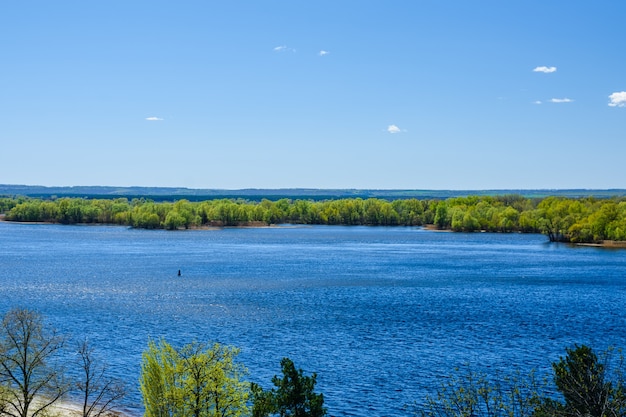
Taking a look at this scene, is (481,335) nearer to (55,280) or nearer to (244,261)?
(55,280)

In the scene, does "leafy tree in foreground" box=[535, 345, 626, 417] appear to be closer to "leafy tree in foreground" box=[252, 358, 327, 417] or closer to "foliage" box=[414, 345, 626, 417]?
"foliage" box=[414, 345, 626, 417]

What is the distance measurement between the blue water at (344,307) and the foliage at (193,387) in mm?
8169

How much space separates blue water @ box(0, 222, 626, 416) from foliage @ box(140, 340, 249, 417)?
8.17 m

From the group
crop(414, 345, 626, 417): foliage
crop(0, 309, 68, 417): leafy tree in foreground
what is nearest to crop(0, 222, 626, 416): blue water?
crop(0, 309, 68, 417): leafy tree in foreground

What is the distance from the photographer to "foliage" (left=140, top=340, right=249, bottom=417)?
72.3ft

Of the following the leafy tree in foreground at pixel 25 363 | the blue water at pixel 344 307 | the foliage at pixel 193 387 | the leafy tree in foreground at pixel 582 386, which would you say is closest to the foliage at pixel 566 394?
the leafy tree in foreground at pixel 582 386

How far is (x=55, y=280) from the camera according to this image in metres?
72.6

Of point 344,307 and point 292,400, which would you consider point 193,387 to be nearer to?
point 292,400

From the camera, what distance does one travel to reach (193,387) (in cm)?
2233

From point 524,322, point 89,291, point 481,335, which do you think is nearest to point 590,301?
point 524,322

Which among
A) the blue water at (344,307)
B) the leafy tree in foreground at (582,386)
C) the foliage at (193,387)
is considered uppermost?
the leafy tree in foreground at (582,386)

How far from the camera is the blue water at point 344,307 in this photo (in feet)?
123

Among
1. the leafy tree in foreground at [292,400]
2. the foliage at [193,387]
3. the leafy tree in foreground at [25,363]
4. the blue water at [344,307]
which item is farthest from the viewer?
the blue water at [344,307]

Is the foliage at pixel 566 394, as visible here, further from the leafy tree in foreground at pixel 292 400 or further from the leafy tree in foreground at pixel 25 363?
the leafy tree in foreground at pixel 25 363
